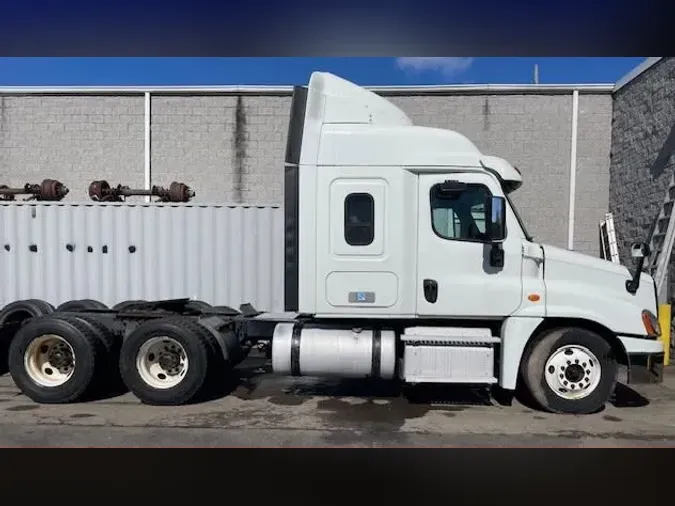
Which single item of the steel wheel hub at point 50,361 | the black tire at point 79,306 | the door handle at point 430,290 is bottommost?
the steel wheel hub at point 50,361

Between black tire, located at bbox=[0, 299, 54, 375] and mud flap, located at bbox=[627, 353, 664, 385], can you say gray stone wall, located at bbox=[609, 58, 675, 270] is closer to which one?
mud flap, located at bbox=[627, 353, 664, 385]

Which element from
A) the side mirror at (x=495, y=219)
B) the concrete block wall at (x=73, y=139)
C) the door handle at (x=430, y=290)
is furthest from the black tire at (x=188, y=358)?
the concrete block wall at (x=73, y=139)

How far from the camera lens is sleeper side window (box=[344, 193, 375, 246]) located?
217 inches

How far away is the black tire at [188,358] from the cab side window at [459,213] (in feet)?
9.46

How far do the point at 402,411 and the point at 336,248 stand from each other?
196cm

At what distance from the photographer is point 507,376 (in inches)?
214

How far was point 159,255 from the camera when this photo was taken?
7945mm

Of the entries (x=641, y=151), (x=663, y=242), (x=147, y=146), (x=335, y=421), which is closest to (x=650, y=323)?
(x=335, y=421)

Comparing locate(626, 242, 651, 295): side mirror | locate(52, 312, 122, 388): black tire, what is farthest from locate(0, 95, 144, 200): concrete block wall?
locate(626, 242, 651, 295): side mirror

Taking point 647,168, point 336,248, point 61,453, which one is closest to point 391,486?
point 336,248

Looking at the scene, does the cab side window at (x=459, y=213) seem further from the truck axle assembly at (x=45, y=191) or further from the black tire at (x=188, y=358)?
the truck axle assembly at (x=45, y=191)

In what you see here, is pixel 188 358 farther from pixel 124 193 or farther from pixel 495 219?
pixel 124 193

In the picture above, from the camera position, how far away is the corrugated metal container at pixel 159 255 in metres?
7.89
